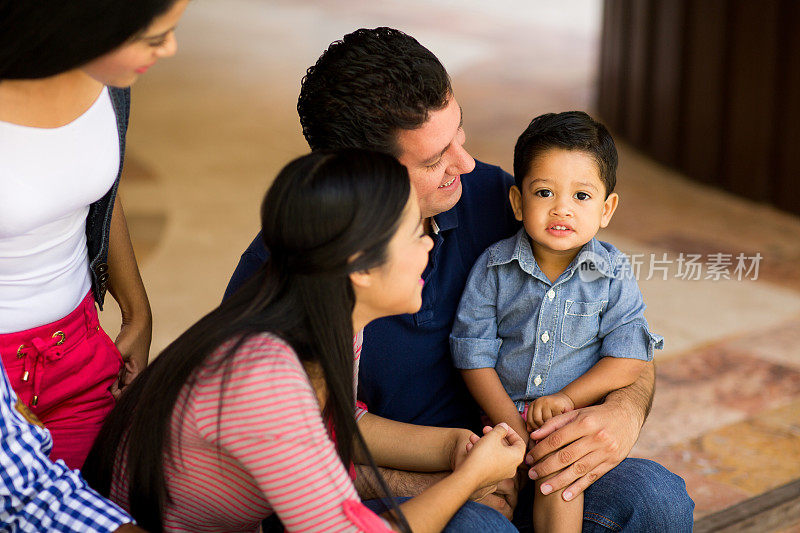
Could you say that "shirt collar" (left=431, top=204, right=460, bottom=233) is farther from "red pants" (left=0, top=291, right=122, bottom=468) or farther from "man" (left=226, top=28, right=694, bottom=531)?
"red pants" (left=0, top=291, right=122, bottom=468)

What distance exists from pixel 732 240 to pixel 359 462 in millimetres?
3762

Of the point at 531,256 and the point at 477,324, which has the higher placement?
the point at 531,256

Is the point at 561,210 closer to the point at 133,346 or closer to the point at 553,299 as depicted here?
the point at 553,299

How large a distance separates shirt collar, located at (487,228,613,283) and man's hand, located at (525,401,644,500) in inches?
12.0

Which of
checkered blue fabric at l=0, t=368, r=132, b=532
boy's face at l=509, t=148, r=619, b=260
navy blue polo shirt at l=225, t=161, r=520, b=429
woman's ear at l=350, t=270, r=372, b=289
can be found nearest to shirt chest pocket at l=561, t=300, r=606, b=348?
boy's face at l=509, t=148, r=619, b=260

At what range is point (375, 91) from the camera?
1.83 metres

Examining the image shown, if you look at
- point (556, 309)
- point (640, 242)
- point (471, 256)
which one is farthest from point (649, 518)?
point (640, 242)

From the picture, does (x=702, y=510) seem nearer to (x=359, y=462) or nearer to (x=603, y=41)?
(x=359, y=462)

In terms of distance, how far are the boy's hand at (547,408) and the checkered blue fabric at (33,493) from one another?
84cm

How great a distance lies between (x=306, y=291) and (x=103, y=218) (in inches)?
22.2

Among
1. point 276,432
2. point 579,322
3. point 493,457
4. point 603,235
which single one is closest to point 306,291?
point 276,432

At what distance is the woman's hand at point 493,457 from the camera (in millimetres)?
1563

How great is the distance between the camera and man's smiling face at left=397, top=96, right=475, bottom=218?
1853 millimetres

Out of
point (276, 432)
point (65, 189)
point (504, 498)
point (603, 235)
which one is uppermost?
point (65, 189)
